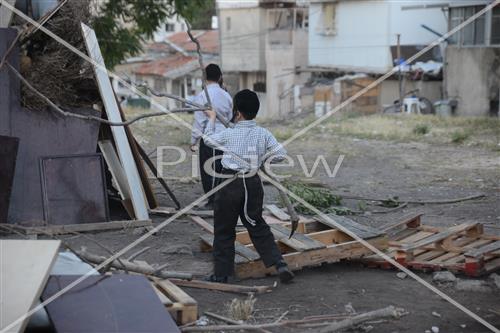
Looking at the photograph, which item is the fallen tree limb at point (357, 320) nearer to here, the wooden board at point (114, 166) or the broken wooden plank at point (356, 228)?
the broken wooden plank at point (356, 228)

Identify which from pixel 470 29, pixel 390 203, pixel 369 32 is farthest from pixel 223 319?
pixel 369 32

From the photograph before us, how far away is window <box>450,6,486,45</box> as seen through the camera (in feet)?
87.7

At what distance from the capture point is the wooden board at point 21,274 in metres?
4.05

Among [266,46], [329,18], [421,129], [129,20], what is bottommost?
[421,129]

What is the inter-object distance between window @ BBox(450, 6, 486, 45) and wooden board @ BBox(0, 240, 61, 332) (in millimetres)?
24479

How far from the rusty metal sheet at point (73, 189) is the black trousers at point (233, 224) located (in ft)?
6.94

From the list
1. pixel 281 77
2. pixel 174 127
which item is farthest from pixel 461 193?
pixel 281 77

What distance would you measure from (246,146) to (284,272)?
1.04 meters

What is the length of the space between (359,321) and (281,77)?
34576mm

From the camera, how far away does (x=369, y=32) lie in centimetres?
3384

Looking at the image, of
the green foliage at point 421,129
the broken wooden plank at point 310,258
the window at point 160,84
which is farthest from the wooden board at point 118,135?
the window at point 160,84

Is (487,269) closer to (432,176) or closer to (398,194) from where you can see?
(398,194)

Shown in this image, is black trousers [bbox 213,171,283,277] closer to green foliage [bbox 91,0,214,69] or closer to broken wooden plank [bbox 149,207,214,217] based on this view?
broken wooden plank [bbox 149,207,214,217]

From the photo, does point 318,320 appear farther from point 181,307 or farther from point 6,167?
point 6,167
